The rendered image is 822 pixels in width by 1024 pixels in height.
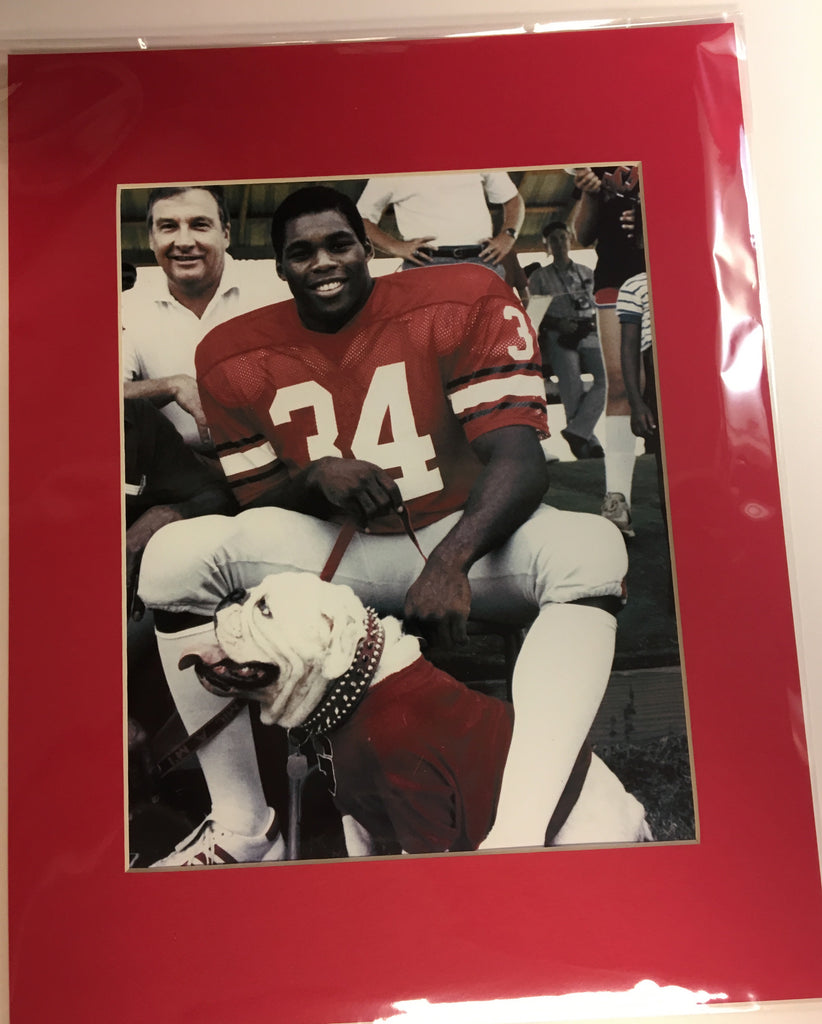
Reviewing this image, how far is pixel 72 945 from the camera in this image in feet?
3.19

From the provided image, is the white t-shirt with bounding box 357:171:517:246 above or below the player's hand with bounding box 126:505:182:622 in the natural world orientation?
above

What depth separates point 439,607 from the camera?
3.35 ft

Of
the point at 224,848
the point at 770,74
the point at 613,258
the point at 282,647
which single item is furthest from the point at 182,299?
the point at 770,74

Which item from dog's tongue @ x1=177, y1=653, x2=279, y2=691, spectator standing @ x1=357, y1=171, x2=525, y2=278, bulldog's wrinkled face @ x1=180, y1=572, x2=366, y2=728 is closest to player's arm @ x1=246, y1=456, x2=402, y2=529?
bulldog's wrinkled face @ x1=180, y1=572, x2=366, y2=728

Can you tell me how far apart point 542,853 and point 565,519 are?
0.43 meters

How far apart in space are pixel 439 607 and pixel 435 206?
54 centimetres

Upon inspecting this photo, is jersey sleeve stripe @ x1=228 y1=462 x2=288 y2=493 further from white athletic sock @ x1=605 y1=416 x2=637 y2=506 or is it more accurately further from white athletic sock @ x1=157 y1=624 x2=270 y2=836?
white athletic sock @ x1=605 y1=416 x2=637 y2=506

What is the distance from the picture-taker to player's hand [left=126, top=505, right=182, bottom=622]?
40.3 inches

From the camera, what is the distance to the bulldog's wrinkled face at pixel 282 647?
3.31 ft

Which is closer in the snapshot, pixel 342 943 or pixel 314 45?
pixel 342 943

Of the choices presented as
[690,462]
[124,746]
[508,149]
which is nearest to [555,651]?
[690,462]

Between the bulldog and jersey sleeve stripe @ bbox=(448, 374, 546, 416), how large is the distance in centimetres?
30

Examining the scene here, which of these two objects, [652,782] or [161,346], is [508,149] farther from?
[652,782]

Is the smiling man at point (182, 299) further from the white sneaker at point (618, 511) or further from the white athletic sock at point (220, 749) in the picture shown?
the white sneaker at point (618, 511)
